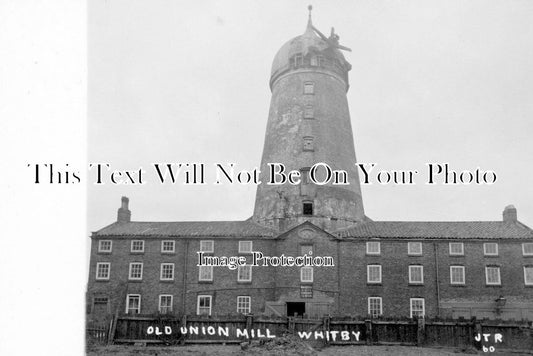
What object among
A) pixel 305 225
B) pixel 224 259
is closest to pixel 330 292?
pixel 305 225

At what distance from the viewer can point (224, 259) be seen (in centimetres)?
3894

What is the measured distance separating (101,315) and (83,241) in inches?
1108

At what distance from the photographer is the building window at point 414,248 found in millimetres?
38188

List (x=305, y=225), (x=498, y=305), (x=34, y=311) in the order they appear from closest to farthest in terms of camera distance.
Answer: (x=34, y=311) < (x=498, y=305) < (x=305, y=225)

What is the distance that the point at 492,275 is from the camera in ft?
122

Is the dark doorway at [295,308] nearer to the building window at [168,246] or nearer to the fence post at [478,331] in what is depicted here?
the building window at [168,246]

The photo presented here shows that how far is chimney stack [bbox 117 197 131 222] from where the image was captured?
139 ft

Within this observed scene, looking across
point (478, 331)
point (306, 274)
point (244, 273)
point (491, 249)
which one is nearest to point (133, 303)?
point (244, 273)

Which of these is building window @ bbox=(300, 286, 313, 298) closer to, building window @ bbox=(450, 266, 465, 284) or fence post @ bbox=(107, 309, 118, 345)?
building window @ bbox=(450, 266, 465, 284)

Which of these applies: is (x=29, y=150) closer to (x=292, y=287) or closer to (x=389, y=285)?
(x=292, y=287)

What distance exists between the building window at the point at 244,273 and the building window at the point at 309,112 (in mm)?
12092

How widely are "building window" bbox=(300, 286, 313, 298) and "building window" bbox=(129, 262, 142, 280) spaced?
1118 cm

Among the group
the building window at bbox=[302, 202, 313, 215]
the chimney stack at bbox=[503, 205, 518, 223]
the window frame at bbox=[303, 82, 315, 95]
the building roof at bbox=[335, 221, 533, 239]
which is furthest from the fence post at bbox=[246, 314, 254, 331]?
the chimney stack at bbox=[503, 205, 518, 223]

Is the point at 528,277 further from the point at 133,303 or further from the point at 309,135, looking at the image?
the point at 133,303
